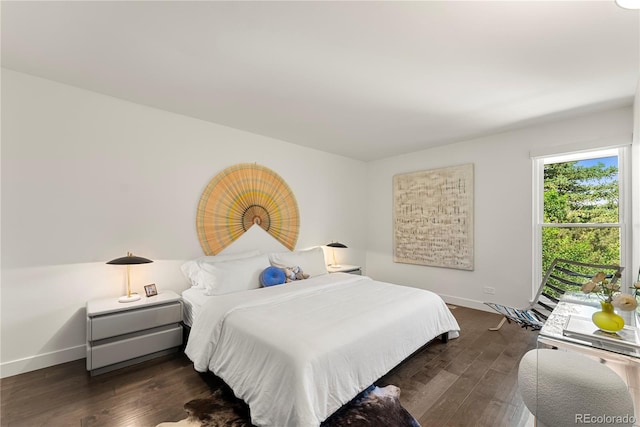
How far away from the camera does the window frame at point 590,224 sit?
9.72 ft

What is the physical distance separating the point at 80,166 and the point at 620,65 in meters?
4.71

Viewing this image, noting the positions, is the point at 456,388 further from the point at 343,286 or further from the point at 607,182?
the point at 607,182

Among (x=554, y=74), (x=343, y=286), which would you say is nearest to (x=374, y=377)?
(x=343, y=286)

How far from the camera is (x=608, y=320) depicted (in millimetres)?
1522

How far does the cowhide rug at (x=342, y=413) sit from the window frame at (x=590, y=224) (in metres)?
2.82

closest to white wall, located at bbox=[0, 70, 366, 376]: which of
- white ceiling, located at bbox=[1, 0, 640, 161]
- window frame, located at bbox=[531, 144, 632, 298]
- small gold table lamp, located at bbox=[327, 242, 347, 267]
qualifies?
white ceiling, located at bbox=[1, 0, 640, 161]

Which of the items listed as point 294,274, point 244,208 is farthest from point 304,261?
point 244,208

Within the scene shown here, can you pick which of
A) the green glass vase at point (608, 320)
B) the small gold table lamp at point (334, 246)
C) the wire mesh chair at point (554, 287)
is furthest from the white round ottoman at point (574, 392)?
the small gold table lamp at point (334, 246)

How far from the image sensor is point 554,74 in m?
2.31

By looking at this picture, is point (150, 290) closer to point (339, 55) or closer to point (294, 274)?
point (294, 274)

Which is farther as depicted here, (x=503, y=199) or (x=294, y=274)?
(x=503, y=199)

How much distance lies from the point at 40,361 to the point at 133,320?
876mm

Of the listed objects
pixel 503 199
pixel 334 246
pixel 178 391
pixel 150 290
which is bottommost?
pixel 178 391

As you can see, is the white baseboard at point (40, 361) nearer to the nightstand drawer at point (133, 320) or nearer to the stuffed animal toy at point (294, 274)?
the nightstand drawer at point (133, 320)
